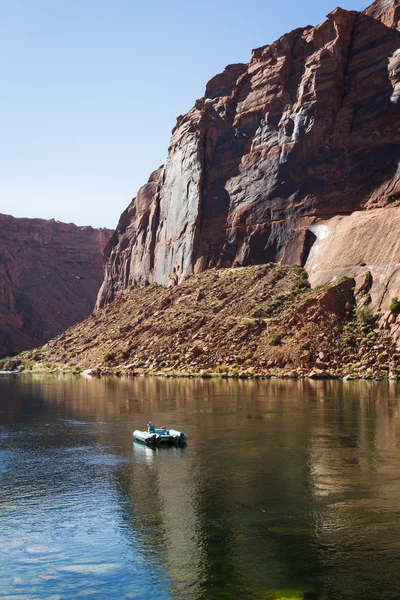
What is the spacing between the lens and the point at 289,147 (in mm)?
117500

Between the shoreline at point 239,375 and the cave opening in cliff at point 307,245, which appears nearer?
the shoreline at point 239,375

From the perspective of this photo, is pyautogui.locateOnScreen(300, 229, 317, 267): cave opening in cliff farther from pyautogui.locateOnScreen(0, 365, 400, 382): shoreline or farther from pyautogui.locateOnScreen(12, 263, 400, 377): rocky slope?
pyautogui.locateOnScreen(0, 365, 400, 382): shoreline

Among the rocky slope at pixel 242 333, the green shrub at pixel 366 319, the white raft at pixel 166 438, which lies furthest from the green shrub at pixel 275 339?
the white raft at pixel 166 438

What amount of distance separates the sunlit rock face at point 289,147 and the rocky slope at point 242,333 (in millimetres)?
7090

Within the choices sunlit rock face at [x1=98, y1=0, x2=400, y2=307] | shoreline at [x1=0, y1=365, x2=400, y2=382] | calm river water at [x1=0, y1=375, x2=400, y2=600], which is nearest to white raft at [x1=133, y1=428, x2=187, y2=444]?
calm river water at [x1=0, y1=375, x2=400, y2=600]

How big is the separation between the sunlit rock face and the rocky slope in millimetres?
7090

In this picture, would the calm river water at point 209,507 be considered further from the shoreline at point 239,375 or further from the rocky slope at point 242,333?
the rocky slope at point 242,333

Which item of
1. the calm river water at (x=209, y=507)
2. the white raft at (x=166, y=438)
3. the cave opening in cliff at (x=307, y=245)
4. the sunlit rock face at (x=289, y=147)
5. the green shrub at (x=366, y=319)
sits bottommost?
the calm river water at (x=209, y=507)

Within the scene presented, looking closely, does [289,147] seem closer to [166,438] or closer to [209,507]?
[166,438]

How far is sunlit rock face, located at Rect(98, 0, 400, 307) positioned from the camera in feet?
361

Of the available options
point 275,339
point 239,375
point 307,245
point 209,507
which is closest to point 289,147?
point 307,245

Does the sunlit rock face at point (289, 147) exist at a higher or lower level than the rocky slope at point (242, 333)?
higher

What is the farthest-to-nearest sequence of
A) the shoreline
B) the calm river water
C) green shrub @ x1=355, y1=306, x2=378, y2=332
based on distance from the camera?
green shrub @ x1=355, y1=306, x2=378, y2=332
the shoreline
the calm river water

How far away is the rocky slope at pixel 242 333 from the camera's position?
83.8m
